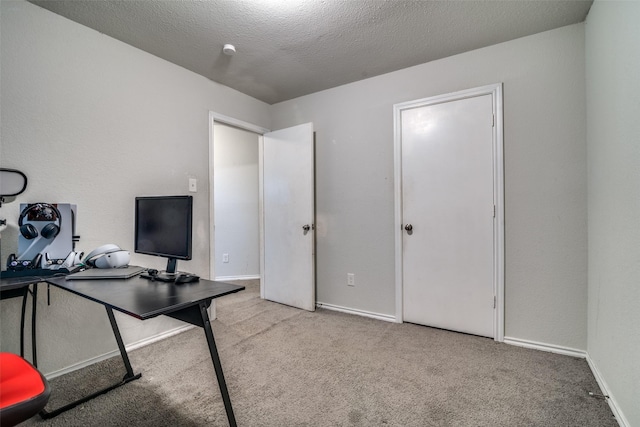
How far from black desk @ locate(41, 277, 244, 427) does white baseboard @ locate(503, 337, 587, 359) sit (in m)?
2.14

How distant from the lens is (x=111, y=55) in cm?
220

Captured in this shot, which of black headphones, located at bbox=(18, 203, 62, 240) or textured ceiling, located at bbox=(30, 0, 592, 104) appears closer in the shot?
black headphones, located at bbox=(18, 203, 62, 240)

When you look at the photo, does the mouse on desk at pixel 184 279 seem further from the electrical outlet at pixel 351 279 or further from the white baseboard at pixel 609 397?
the white baseboard at pixel 609 397

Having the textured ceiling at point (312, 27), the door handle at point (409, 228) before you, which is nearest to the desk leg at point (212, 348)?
the textured ceiling at point (312, 27)

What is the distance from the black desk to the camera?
116cm

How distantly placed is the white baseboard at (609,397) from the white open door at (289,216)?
220cm

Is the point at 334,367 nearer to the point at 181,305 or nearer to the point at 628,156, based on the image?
the point at 181,305

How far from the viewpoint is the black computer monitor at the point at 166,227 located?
165cm

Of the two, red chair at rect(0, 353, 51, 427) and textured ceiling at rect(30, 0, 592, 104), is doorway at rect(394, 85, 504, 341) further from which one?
red chair at rect(0, 353, 51, 427)

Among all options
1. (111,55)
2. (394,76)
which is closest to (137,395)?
(111,55)

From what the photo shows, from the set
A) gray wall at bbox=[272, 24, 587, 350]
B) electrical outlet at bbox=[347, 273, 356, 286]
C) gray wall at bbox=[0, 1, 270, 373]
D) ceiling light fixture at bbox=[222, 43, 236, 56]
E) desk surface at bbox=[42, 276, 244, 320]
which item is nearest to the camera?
desk surface at bbox=[42, 276, 244, 320]

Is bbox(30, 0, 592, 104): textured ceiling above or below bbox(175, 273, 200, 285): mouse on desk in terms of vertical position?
above

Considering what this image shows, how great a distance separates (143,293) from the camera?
4.43 feet

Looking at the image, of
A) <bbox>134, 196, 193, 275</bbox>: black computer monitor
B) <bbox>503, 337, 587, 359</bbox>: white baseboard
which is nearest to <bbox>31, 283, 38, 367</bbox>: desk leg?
<bbox>134, 196, 193, 275</bbox>: black computer monitor
